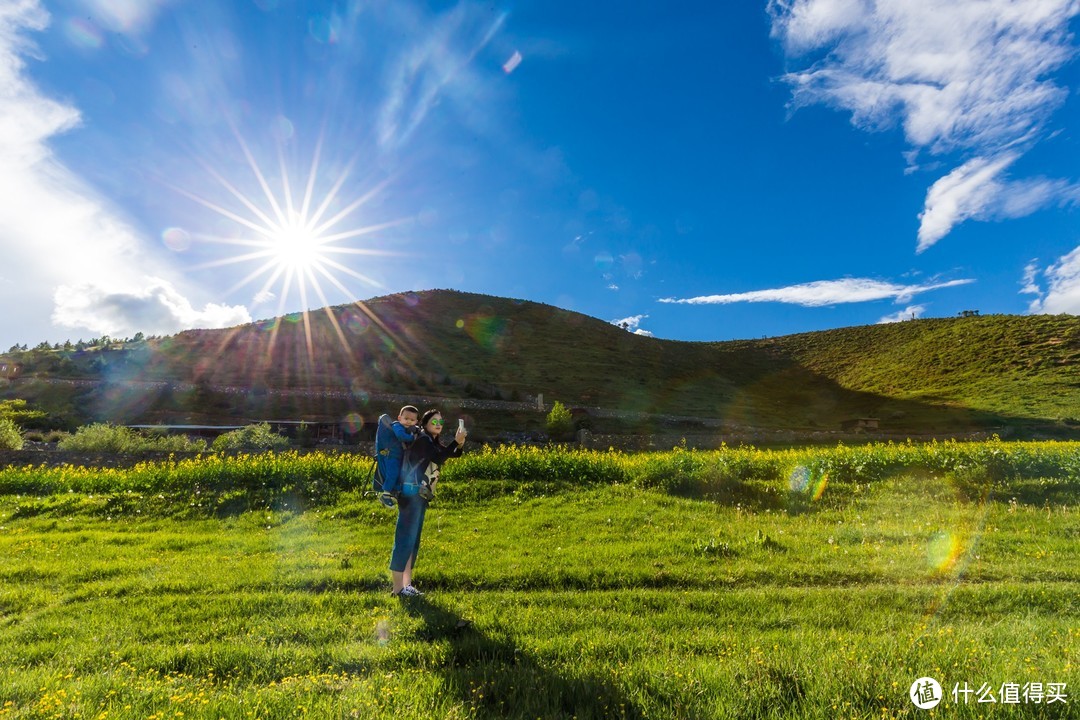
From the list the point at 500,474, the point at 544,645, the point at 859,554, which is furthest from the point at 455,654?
the point at 500,474

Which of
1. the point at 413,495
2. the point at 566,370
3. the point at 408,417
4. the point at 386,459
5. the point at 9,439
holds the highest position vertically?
the point at 566,370

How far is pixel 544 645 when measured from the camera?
4711mm

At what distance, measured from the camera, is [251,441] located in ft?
77.6

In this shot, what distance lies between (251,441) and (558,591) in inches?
856

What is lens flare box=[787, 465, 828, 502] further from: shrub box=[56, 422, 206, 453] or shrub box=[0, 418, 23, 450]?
shrub box=[0, 418, 23, 450]

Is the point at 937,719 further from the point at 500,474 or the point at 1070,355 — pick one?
the point at 1070,355

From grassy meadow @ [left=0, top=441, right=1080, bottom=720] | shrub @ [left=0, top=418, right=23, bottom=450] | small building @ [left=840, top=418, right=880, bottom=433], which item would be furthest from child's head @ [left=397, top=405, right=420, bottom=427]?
small building @ [left=840, top=418, right=880, bottom=433]

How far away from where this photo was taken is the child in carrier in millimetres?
6445

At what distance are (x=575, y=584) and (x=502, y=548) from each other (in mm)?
2036

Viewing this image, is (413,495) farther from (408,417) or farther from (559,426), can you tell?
(559,426)

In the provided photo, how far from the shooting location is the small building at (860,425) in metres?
44.0

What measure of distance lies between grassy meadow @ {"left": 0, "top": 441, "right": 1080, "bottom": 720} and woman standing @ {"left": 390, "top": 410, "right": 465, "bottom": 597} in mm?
449

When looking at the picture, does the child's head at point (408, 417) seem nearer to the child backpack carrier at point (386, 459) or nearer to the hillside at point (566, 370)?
the child backpack carrier at point (386, 459)

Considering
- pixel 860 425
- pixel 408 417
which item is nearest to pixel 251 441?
pixel 408 417
